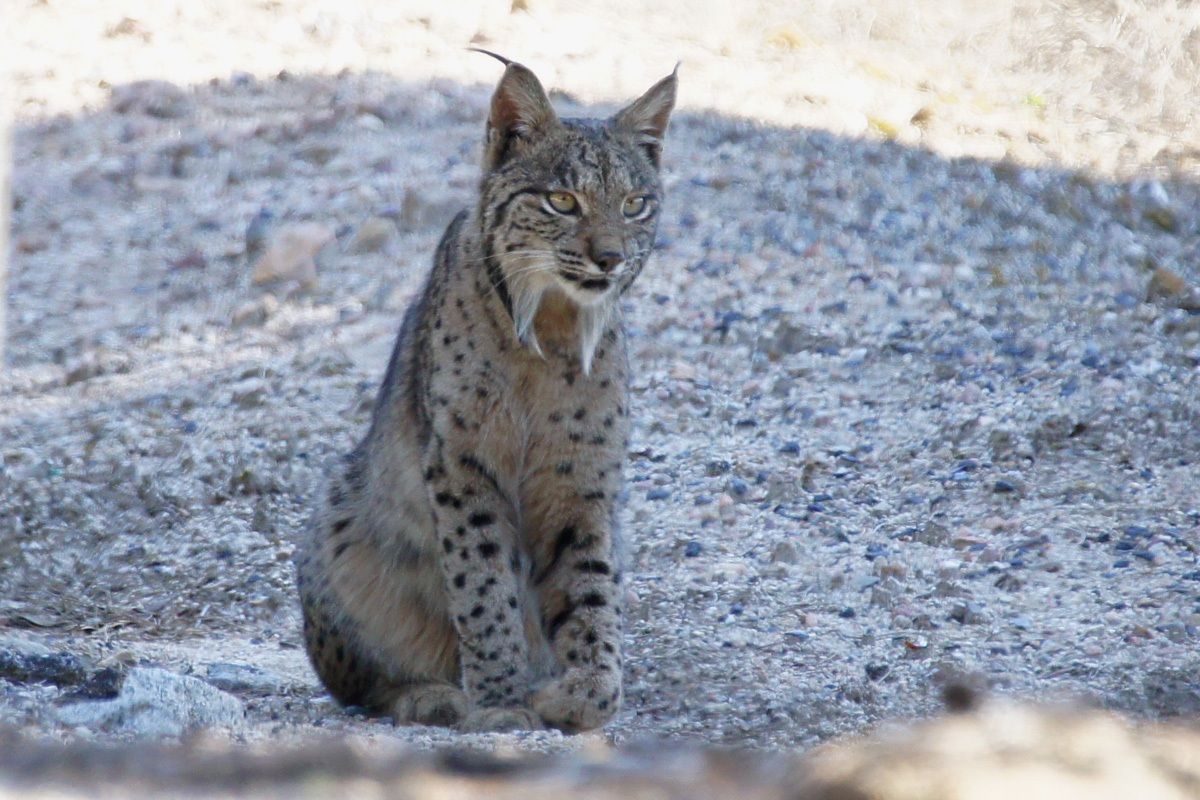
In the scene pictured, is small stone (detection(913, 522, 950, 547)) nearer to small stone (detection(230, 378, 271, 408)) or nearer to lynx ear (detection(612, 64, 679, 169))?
lynx ear (detection(612, 64, 679, 169))

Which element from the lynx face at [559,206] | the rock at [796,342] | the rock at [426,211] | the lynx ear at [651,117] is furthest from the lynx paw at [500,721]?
the rock at [426,211]

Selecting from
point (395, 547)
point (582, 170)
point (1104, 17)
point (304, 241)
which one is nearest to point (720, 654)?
point (395, 547)

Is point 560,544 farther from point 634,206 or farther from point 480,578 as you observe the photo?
point 634,206

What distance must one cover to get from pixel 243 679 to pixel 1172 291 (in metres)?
5.99

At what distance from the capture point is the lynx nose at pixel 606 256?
5.56m

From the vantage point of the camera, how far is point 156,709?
16.3 ft

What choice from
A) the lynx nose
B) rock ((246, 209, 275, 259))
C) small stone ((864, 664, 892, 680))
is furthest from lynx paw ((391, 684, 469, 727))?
rock ((246, 209, 275, 259))

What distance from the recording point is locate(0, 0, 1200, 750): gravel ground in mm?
6477

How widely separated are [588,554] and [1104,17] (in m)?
9.63

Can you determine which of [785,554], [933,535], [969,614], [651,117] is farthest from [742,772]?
[933,535]

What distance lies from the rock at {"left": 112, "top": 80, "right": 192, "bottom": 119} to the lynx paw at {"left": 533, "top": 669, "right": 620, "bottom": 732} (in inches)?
321

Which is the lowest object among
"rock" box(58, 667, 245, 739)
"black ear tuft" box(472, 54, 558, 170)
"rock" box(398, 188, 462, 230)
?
"rock" box(58, 667, 245, 739)

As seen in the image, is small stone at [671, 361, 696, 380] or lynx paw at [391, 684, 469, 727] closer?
lynx paw at [391, 684, 469, 727]

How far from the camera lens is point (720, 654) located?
20.8ft
